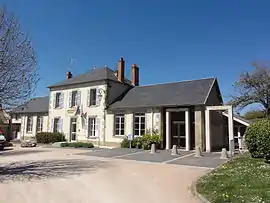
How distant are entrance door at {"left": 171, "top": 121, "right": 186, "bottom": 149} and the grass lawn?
447 inches

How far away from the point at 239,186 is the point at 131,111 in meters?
15.1

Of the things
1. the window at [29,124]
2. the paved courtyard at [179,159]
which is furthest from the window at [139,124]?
the window at [29,124]

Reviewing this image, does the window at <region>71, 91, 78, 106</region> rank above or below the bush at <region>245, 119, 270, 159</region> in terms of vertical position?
above

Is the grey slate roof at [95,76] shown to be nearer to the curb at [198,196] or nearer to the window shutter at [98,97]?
the window shutter at [98,97]

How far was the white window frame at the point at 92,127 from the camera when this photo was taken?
A: 23.5 meters

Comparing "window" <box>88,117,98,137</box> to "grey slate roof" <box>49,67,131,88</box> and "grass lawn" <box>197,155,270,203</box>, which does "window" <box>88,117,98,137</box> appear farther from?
"grass lawn" <box>197,155,270,203</box>

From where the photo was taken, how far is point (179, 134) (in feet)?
66.6

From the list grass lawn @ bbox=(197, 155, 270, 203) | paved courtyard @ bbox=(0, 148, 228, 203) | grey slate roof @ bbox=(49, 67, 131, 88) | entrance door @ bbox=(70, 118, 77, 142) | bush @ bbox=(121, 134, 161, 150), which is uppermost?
grey slate roof @ bbox=(49, 67, 131, 88)

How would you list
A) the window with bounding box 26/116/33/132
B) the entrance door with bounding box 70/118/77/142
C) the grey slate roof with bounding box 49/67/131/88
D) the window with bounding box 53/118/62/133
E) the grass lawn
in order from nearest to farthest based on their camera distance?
the grass lawn
the grey slate roof with bounding box 49/67/131/88
the entrance door with bounding box 70/118/77/142
the window with bounding box 53/118/62/133
the window with bounding box 26/116/33/132

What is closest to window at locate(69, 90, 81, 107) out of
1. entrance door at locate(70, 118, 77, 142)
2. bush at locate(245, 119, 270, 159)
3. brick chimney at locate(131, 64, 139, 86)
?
entrance door at locate(70, 118, 77, 142)

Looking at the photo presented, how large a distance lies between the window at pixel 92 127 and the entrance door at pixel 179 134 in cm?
727

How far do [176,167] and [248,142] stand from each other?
341 cm

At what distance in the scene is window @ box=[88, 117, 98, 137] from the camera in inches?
927

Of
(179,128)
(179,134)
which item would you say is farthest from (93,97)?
(179,134)
